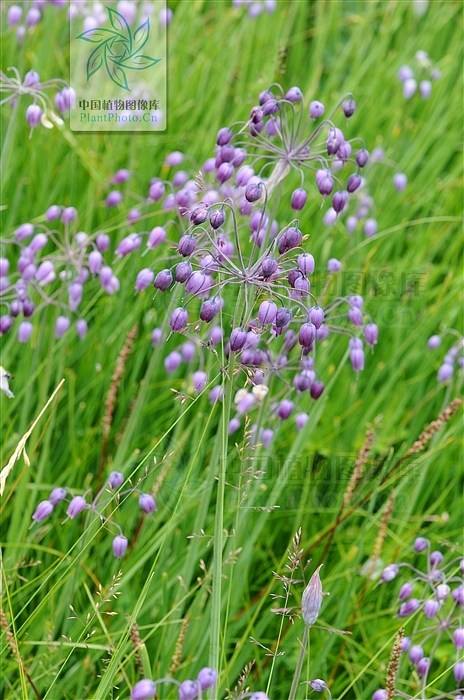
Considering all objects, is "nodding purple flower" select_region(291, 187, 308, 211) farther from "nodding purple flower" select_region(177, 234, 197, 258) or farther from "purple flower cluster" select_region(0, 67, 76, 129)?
"purple flower cluster" select_region(0, 67, 76, 129)

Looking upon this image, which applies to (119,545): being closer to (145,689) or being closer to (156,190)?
(145,689)

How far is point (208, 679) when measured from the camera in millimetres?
1733

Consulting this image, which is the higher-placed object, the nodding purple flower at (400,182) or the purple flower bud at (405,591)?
the nodding purple flower at (400,182)

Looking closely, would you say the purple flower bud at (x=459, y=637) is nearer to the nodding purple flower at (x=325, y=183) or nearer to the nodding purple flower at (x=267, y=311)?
the nodding purple flower at (x=267, y=311)

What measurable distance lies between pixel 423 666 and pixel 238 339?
3.17ft

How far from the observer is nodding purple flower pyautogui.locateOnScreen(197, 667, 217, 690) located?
1.71 metres

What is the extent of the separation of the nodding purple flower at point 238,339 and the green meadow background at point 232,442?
0.19m

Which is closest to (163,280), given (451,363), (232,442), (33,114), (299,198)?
(299,198)

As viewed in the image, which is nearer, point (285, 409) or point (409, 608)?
point (409, 608)

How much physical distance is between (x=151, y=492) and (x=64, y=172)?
1.64m

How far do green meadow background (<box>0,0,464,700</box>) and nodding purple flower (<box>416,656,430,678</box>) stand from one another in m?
0.08

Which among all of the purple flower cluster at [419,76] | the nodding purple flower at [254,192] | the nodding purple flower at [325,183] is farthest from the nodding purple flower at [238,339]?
the purple flower cluster at [419,76]

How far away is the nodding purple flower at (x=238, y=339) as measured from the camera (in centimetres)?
174

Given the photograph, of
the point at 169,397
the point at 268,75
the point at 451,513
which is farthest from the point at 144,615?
the point at 268,75
